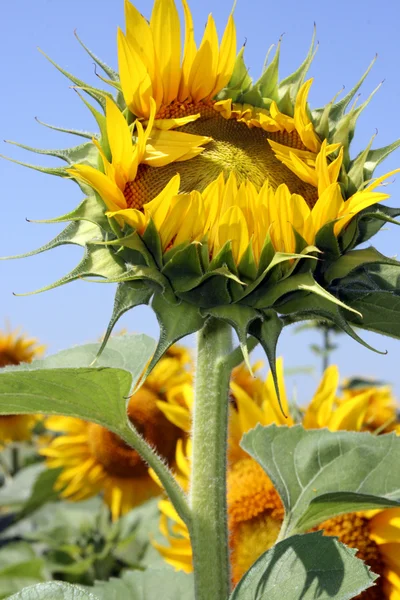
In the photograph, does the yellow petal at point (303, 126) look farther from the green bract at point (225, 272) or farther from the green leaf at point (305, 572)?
the green leaf at point (305, 572)

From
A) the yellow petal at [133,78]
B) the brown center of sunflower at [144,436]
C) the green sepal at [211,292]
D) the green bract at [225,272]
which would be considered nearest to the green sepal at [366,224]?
the green bract at [225,272]

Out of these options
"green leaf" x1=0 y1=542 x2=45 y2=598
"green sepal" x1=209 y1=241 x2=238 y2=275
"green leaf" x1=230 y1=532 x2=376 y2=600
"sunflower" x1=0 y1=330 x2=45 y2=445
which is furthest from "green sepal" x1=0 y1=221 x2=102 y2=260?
"sunflower" x1=0 y1=330 x2=45 y2=445

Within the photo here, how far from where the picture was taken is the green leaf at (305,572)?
4.44ft

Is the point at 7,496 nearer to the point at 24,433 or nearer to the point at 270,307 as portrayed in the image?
the point at 24,433

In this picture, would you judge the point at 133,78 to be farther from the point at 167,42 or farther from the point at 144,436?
the point at 144,436

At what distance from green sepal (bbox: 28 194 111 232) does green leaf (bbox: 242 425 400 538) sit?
22.8 inches

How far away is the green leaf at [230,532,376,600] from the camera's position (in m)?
1.35

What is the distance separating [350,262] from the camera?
1.50 metres

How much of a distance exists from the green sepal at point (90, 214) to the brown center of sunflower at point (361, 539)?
3.62 feet

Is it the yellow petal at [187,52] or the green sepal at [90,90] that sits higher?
the yellow petal at [187,52]

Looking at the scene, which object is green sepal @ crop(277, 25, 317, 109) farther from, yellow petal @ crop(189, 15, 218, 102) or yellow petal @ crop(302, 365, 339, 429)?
yellow petal @ crop(302, 365, 339, 429)

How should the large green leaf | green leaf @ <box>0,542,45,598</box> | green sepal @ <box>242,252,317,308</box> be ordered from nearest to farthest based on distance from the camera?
green sepal @ <box>242,252,317,308</box>, the large green leaf, green leaf @ <box>0,542,45,598</box>

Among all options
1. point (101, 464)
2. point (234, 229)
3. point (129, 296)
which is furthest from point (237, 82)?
point (101, 464)

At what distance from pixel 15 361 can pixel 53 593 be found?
13.6 feet
